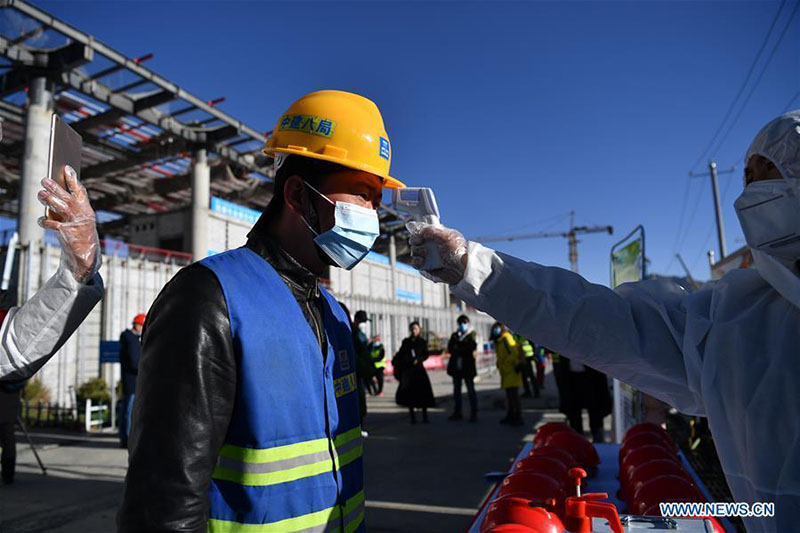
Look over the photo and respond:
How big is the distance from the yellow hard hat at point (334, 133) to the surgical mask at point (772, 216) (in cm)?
114

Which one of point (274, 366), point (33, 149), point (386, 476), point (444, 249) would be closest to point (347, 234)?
point (444, 249)

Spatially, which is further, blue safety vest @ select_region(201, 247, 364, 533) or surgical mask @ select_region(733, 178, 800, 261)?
surgical mask @ select_region(733, 178, 800, 261)

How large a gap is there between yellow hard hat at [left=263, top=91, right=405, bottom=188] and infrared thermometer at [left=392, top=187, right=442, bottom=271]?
5.0 inches

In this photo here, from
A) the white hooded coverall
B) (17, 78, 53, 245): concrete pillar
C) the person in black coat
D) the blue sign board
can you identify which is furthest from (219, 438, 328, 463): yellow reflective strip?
the blue sign board

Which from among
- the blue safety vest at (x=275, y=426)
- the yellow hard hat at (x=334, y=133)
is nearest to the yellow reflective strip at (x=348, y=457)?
the blue safety vest at (x=275, y=426)

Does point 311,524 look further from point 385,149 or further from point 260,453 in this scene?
point 385,149

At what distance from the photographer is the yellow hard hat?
1713 mm

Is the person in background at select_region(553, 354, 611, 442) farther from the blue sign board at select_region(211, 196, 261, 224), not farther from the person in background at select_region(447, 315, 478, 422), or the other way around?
the blue sign board at select_region(211, 196, 261, 224)

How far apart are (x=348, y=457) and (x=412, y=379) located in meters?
7.77

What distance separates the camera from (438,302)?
5109 centimetres

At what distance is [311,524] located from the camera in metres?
1.35

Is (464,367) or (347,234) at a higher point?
(347,234)

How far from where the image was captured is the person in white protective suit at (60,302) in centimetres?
166

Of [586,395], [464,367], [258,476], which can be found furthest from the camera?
[464,367]
